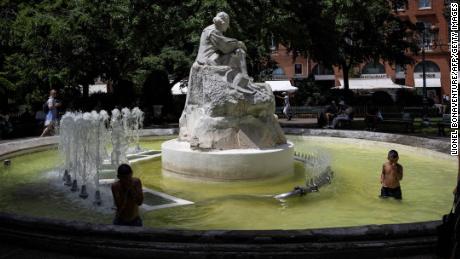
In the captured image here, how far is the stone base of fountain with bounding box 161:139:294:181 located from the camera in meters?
8.70

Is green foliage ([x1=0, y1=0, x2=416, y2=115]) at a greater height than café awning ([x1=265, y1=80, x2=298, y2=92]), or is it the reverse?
green foliage ([x1=0, y1=0, x2=416, y2=115])

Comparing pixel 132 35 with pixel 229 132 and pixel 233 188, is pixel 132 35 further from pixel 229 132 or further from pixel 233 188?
pixel 233 188

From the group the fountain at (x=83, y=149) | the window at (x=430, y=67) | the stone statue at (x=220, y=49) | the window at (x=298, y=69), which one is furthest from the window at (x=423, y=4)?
the fountain at (x=83, y=149)

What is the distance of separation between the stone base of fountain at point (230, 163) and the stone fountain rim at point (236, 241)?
4.24 meters

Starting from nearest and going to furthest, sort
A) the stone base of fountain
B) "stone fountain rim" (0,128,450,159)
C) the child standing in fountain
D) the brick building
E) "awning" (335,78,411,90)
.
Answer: the child standing in fountain < the stone base of fountain < "stone fountain rim" (0,128,450,159) < "awning" (335,78,411,90) < the brick building

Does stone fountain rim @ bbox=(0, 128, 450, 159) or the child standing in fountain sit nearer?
the child standing in fountain

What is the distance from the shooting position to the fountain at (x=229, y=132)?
8766 mm


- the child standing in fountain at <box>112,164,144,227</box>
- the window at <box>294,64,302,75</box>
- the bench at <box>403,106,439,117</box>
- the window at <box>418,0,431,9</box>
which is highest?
the window at <box>418,0,431,9</box>

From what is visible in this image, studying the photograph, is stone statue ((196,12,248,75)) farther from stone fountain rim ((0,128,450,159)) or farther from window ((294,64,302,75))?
window ((294,64,302,75))

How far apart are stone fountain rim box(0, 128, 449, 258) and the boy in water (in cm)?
278

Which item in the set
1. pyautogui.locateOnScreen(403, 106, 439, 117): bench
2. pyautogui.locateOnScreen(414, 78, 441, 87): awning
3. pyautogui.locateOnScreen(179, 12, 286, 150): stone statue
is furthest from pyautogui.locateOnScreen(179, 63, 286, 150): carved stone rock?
pyautogui.locateOnScreen(414, 78, 441, 87): awning

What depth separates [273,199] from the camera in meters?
7.53

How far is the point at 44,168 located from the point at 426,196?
7.86m

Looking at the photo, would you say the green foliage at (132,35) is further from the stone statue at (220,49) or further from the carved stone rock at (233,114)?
the carved stone rock at (233,114)
